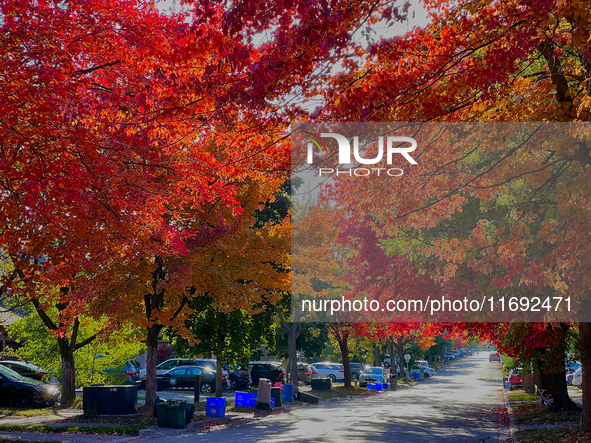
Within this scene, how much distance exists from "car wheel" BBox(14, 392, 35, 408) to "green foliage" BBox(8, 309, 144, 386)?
228 cm

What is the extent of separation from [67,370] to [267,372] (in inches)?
557

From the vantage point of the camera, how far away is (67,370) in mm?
21906

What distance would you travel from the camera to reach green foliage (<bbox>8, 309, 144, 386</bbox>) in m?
22.1

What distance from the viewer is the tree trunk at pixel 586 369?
1326 cm

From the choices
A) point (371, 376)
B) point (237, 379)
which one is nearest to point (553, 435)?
point (237, 379)

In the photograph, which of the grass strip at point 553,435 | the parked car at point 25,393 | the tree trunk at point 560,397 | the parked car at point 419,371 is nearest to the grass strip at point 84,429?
the parked car at point 25,393

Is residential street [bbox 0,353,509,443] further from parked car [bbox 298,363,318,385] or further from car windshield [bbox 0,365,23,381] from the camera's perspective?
parked car [bbox 298,363,318,385]

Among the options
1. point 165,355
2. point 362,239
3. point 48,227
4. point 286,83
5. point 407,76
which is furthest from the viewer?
point 165,355

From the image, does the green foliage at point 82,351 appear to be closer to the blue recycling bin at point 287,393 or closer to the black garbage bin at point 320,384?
the blue recycling bin at point 287,393

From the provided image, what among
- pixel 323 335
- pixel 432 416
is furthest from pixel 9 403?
pixel 323 335

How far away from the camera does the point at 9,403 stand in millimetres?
20703

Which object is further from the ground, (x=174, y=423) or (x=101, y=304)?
(x=101, y=304)

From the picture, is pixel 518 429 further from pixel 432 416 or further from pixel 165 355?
pixel 165 355

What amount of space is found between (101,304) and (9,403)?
7216 mm
